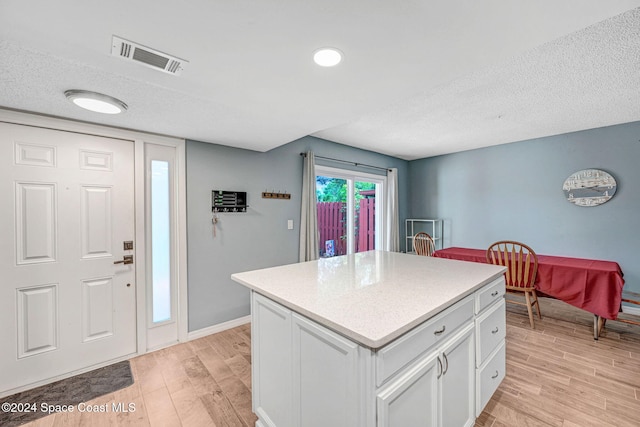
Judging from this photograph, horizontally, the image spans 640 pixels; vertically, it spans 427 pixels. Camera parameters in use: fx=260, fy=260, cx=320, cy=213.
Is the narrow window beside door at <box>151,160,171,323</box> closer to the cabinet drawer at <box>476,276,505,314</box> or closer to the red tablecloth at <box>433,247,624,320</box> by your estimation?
the cabinet drawer at <box>476,276,505,314</box>

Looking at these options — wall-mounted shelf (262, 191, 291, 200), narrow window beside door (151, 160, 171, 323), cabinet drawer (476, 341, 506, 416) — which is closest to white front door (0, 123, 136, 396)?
narrow window beside door (151, 160, 171, 323)

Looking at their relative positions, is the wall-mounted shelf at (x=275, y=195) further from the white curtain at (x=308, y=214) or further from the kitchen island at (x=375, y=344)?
the kitchen island at (x=375, y=344)

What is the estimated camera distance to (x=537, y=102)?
8.41 ft

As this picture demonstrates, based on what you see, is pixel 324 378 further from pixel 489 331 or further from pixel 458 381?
pixel 489 331

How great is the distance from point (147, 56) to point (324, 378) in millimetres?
1696

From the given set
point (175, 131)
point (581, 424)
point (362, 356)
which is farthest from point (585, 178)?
point (175, 131)

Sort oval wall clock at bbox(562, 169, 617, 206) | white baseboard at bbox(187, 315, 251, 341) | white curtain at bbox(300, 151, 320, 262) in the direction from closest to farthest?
white baseboard at bbox(187, 315, 251, 341)
oval wall clock at bbox(562, 169, 617, 206)
white curtain at bbox(300, 151, 320, 262)

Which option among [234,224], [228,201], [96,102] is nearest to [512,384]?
[234,224]

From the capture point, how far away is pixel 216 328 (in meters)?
2.87

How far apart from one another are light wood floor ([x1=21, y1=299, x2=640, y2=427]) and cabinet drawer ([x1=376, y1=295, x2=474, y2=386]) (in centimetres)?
87

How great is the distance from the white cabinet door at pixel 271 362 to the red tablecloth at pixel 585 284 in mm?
2994

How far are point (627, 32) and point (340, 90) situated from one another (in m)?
1.72

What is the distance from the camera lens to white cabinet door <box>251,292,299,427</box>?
130 cm

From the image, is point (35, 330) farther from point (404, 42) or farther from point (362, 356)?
point (404, 42)
